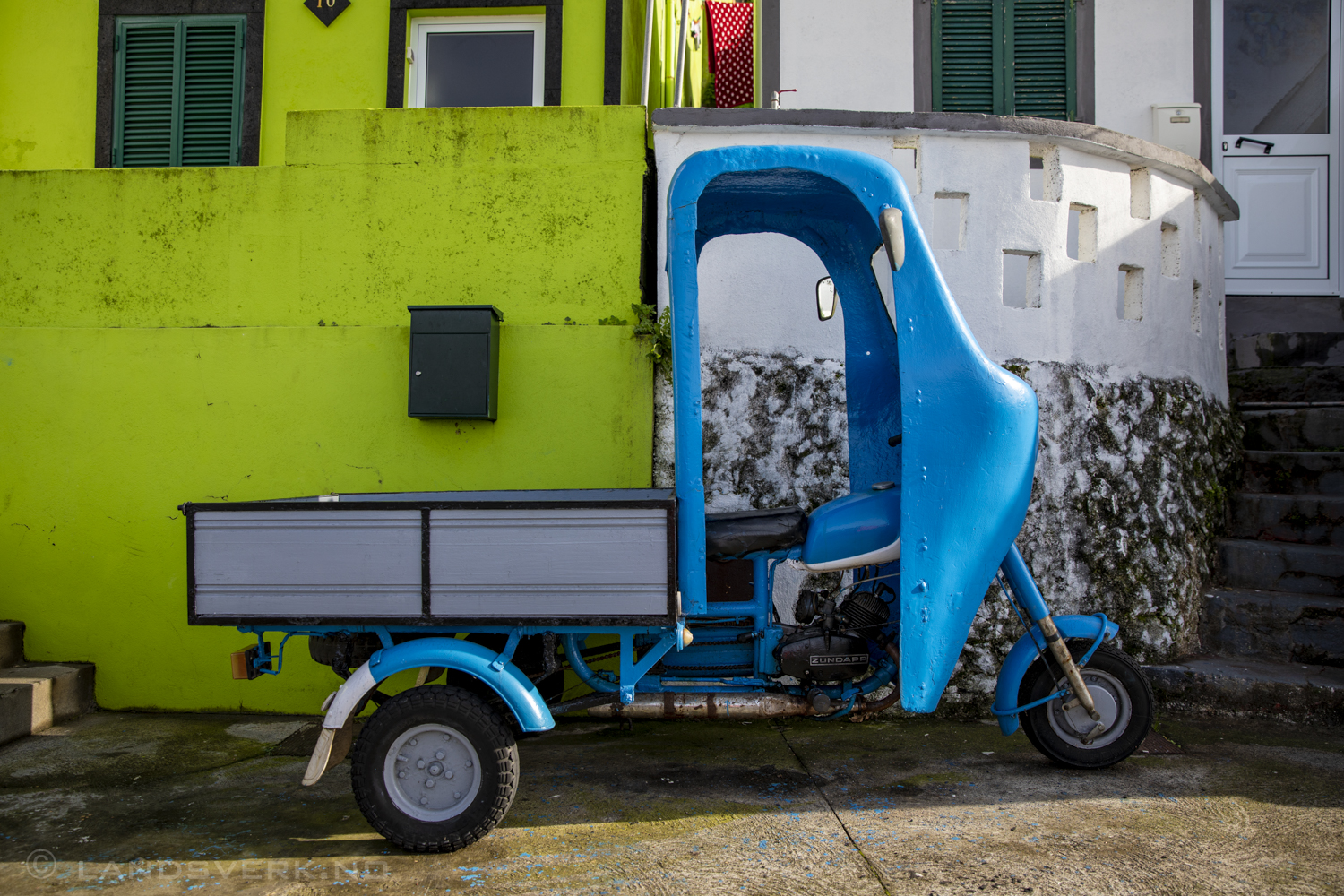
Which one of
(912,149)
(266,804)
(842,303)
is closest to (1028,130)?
(912,149)

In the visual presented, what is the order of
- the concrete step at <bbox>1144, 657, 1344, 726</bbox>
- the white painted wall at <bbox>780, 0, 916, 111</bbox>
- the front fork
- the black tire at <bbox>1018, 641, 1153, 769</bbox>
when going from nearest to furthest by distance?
the front fork, the black tire at <bbox>1018, 641, 1153, 769</bbox>, the concrete step at <bbox>1144, 657, 1344, 726</bbox>, the white painted wall at <bbox>780, 0, 916, 111</bbox>

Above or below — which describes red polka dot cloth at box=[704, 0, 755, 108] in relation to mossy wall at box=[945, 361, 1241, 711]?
above

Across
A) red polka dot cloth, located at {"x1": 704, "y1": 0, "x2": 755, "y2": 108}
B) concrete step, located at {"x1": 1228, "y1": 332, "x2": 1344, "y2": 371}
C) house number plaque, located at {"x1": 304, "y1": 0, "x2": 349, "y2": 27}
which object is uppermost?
red polka dot cloth, located at {"x1": 704, "y1": 0, "x2": 755, "y2": 108}

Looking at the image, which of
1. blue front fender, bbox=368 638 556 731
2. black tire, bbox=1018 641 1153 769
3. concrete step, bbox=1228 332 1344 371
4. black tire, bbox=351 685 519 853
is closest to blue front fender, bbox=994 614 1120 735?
black tire, bbox=1018 641 1153 769

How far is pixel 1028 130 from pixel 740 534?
304 centimetres

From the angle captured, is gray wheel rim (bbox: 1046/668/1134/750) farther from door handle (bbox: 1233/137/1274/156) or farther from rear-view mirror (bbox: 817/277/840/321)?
door handle (bbox: 1233/137/1274/156)

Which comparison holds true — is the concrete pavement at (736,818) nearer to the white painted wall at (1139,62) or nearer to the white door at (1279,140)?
the white door at (1279,140)

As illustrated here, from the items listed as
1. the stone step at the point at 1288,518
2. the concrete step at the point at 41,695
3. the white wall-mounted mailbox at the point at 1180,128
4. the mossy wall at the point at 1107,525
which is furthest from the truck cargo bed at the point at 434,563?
the white wall-mounted mailbox at the point at 1180,128

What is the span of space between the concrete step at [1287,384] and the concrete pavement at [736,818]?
281 centimetres

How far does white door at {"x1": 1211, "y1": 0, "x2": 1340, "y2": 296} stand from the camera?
274 inches

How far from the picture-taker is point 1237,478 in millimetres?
5652

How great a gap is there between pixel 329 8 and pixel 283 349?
3526 mm

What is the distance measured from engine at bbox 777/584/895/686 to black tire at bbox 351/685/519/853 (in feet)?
3.80

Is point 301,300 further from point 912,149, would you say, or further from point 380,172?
point 912,149
